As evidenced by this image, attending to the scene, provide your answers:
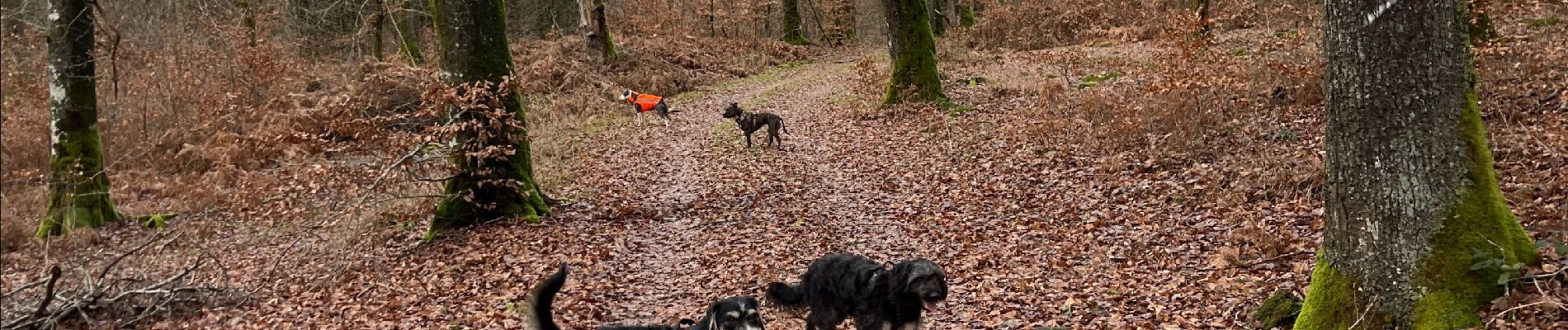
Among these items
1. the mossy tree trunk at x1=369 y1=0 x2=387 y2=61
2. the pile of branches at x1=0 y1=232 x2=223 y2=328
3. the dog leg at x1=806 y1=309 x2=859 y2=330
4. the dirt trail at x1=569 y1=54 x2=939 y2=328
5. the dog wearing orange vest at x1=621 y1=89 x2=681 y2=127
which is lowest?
the dirt trail at x1=569 y1=54 x2=939 y2=328

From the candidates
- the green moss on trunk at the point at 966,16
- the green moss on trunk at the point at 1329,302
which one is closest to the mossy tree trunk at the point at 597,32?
the green moss on trunk at the point at 966,16

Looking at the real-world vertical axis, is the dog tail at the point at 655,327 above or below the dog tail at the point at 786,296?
above

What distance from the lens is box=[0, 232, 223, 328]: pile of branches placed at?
7.10 meters

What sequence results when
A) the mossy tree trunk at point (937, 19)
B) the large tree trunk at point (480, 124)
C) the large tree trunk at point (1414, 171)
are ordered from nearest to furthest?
the large tree trunk at point (1414, 171)
the large tree trunk at point (480, 124)
the mossy tree trunk at point (937, 19)

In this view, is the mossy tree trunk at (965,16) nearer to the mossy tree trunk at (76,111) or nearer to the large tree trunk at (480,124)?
the large tree trunk at (480,124)

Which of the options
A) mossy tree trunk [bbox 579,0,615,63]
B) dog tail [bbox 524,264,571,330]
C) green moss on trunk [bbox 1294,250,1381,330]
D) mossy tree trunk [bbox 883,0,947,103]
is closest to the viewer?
green moss on trunk [bbox 1294,250,1381,330]

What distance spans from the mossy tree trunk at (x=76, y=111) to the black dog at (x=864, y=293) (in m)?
10.8

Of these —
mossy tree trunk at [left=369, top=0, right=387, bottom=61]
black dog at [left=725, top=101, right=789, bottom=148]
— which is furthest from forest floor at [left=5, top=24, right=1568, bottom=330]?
mossy tree trunk at [left=369, top=0, right=387, bottom=61]

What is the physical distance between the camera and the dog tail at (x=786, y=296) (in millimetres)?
6684

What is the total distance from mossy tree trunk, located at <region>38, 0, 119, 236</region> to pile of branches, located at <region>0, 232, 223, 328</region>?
4323mm

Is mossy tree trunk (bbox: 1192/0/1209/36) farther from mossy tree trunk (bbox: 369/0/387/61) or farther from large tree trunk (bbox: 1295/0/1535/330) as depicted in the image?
mossy tree trunk (bbox: 369/0/387/61)

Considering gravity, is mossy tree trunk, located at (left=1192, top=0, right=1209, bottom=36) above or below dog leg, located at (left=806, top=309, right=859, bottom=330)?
above

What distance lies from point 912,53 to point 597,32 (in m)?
12.7

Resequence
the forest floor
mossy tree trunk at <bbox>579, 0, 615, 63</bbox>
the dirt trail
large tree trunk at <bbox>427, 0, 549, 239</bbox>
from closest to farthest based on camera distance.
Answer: the forest floor < the dirt trail < large tree trunk at <bbox>427, 0, 549, 239</bbox> < mossy tree trunk at <bbox>579, 0, 615, 63</bbox>
